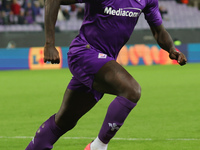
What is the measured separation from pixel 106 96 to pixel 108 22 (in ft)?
24.1

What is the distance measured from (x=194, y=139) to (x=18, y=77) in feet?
38.9

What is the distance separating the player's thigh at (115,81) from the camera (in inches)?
167

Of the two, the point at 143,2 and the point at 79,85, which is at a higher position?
the point at 143,2

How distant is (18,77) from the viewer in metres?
17.5

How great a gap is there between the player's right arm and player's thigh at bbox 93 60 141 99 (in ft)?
1.40

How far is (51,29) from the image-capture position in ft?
13.9

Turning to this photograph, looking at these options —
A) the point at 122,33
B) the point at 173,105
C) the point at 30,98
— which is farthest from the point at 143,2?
the point at 30,98

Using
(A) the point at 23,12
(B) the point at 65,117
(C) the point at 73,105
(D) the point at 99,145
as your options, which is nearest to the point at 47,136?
(B) the point at 65,117

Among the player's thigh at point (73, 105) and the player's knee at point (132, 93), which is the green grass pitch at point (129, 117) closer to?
the player's thigh at point (73, 105)

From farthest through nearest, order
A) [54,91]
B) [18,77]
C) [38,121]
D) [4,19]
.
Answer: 1. [4,19]
2. [18,77]
3. [54,91]
4. [38,121]

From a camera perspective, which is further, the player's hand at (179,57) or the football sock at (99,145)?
the player's hand at (179,57)

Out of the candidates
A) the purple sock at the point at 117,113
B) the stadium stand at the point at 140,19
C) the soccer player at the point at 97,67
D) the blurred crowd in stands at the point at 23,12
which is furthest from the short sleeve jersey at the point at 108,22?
the blurred crowd in stands at the point at 23,12

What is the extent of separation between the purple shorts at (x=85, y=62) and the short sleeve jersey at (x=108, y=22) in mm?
85

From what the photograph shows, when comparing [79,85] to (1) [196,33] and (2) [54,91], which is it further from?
(1) [196,33]
